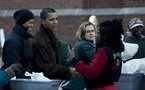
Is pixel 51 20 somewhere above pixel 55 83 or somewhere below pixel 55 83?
above

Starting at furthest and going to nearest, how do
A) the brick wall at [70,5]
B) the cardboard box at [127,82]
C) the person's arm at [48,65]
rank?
the brick wall at [70,5]
the cardboard box at [127,82]
the person's arm at [48,65]

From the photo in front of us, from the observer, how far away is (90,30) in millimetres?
7469

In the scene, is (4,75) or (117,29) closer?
(4,75)

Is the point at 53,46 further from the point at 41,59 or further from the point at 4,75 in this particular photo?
the point at 4,75

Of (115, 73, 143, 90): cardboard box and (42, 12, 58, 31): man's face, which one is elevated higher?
(42, 12, 58, 31): man's face

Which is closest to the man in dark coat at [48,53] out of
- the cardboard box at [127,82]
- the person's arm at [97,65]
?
the person's arm at [97,65]

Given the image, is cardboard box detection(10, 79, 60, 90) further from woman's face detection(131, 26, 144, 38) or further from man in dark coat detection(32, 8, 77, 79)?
woman's face detection(131, 26, 144, 38)

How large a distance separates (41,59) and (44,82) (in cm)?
68

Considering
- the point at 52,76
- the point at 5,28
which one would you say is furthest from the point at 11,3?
the point at 52,76

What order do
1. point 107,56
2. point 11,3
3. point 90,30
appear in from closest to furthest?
point 107,56 < point 90,30 < point 11,3

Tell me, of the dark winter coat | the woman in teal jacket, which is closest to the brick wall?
the woman in teal jacket

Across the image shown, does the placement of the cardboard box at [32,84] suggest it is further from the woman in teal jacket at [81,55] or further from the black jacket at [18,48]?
the woman in teal jacket at [81,55]

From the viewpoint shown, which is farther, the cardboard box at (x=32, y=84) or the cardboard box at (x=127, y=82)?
the cardboard box at (x=127, y=82)

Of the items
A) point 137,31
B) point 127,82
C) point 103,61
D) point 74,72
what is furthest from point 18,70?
point 137,31
